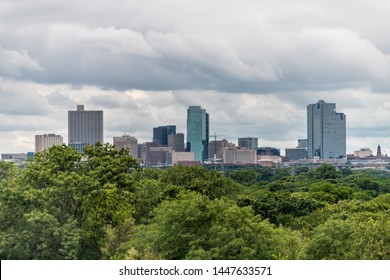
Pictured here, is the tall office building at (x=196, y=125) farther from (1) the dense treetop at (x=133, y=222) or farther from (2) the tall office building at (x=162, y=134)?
(1) the dense treetop at (x=133, y=222)

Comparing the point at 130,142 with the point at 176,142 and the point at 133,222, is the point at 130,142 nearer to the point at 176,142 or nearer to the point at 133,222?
the point at 176,142

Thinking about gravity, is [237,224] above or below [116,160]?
below

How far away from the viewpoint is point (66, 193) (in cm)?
4062

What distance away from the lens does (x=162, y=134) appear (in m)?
192

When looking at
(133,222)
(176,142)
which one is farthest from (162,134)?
(133,222)

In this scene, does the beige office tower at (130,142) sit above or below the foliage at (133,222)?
above

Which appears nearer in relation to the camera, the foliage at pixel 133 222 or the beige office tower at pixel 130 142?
the foliage at pixel 133 222

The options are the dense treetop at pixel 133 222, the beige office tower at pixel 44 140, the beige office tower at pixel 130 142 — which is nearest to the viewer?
the dense treetop at pixel 133 222

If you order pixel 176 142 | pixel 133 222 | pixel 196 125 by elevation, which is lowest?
pixel 133 222

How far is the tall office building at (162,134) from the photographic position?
18925cm

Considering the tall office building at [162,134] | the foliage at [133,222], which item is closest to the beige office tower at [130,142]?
the tall office building at [162,134]

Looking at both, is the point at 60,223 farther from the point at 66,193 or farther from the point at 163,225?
the point at 163,225

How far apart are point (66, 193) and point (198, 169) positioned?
27783 millimetres
